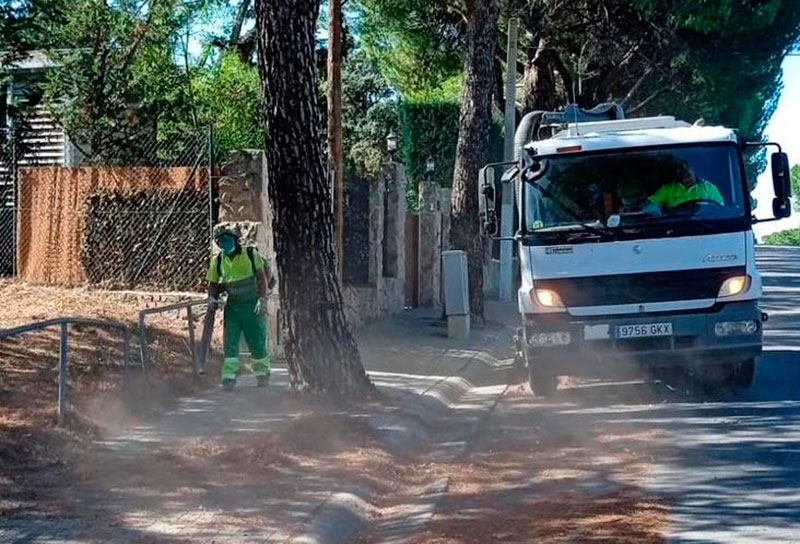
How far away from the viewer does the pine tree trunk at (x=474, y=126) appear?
19438 millimetres

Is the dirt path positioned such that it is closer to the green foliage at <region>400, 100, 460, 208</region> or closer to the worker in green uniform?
the worker in green uniform

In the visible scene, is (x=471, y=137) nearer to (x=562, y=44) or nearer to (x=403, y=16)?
(x=403, y=16)

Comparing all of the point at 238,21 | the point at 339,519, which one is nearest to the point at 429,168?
the point at 238,21

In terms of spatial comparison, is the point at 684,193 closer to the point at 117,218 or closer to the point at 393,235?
the point at 117,218

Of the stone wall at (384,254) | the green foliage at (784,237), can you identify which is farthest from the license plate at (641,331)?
Result: the green foliage at (784,237)

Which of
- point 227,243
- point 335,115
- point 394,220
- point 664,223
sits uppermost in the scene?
point 335,115

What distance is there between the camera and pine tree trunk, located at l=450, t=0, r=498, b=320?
19438 mm

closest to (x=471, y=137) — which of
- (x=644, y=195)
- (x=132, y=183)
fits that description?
(x=132, y=183)

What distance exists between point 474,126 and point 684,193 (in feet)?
26.0

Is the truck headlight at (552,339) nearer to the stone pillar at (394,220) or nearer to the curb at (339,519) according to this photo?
the curb at (339,519)

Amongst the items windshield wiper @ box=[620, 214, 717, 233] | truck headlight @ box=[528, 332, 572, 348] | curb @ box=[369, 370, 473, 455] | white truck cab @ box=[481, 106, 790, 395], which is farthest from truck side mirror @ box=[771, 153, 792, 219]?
curb @ box=[369, 370, 473, 455]

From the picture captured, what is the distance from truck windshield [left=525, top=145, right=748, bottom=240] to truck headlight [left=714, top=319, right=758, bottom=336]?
0.91 meters

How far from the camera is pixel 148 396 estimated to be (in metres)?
11.4

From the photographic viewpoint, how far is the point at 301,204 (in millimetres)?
11000
